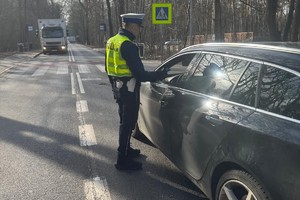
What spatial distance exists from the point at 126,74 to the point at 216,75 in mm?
1237

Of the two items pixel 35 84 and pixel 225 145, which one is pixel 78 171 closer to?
pixel 225 145

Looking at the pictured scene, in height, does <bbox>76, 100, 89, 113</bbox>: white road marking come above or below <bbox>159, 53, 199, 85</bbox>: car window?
below

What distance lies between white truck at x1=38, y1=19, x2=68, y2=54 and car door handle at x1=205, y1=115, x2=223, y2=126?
115 feet

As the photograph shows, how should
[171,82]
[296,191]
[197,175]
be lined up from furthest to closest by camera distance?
[171,82] → [197,175] → [296,191]

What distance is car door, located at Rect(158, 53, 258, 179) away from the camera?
3.19m

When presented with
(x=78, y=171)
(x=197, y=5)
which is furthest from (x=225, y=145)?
(x=197, y=5)

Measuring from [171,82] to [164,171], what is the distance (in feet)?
3.67

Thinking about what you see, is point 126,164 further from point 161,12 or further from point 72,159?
point 161,12

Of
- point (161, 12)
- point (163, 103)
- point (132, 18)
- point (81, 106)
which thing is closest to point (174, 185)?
point (163, 103)

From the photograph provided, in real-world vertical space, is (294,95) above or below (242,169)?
above

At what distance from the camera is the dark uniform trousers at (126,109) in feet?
15.0

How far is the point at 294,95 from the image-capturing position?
264cm

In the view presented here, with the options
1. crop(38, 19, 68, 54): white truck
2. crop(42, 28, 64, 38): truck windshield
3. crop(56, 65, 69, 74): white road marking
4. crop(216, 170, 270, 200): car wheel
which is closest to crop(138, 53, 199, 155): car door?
crop(216, 170, 270, 200): car wheel

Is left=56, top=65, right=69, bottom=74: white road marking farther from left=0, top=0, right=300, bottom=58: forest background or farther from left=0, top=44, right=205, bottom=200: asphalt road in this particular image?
left=0, top=44, right=205, bottom=200: asphalt road
